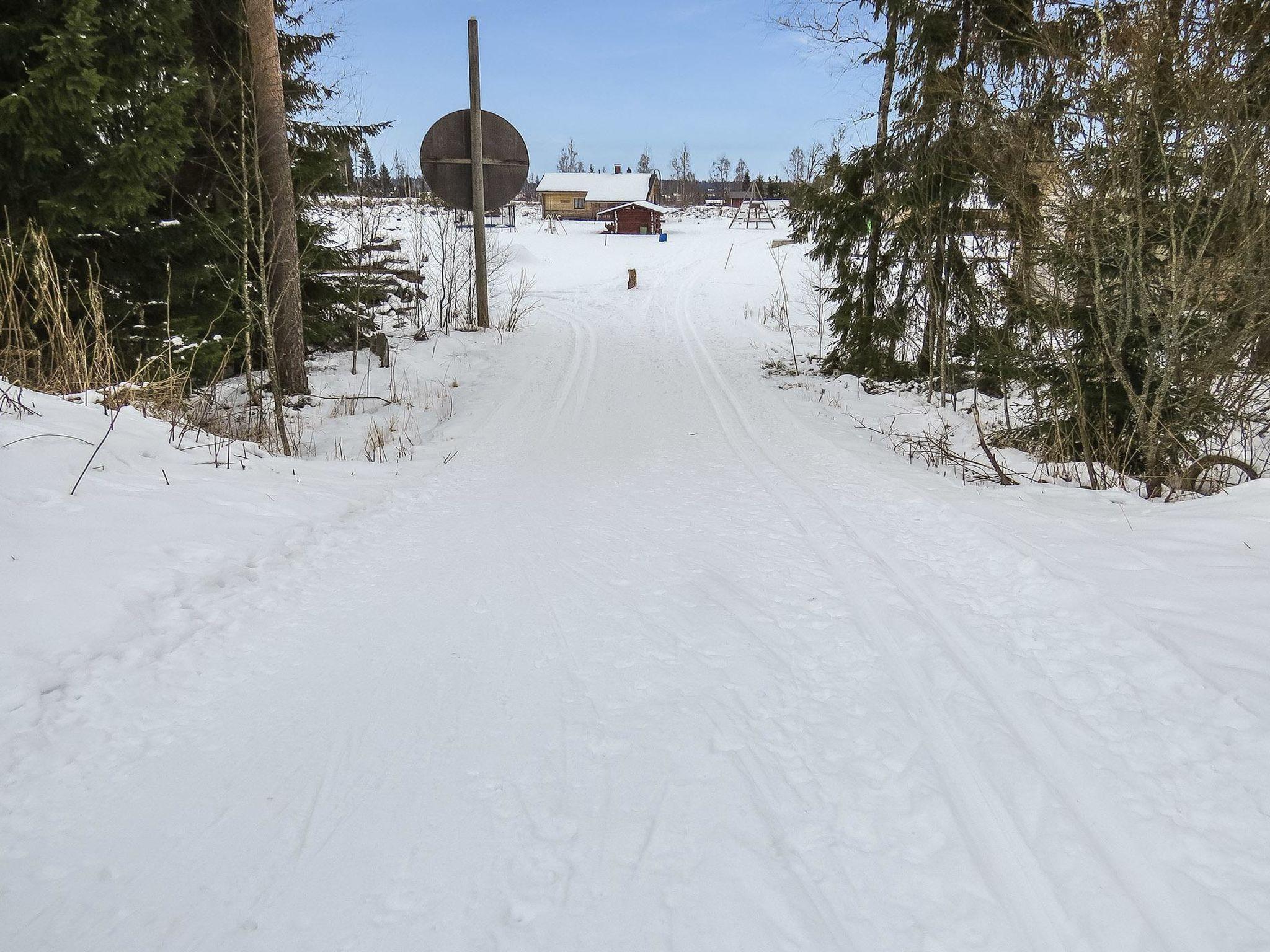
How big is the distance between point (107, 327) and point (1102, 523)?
842cm

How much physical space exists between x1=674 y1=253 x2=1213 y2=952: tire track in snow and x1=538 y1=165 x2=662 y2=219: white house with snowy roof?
65.0 metres

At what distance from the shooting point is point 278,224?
8031 mm

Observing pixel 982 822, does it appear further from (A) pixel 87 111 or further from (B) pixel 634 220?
(B) pixel 634 220

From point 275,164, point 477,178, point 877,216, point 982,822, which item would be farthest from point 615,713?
point 477,178

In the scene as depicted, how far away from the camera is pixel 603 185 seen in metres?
68.8

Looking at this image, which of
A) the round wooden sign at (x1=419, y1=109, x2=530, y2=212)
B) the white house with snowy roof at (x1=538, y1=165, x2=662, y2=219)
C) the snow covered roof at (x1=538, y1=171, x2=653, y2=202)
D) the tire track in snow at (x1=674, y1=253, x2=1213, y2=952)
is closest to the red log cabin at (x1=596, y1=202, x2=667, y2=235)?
the snow covered roof at (x1=538, y1=171, x2=653, y2=202)

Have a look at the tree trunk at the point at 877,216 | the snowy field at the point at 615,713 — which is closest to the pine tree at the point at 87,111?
the snowy field at the point at 615,713

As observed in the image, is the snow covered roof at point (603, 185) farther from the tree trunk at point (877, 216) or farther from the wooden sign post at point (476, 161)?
the tree trunk at point (877, 216)

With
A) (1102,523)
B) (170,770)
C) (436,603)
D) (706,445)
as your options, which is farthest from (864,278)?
(170,770)

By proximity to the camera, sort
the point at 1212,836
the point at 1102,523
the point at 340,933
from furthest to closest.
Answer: the point at 1102,523, the point at 1212,836, the point at 340,933

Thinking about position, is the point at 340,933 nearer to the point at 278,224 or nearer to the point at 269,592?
the point at 269,592

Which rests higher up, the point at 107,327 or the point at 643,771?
the point at 107,327

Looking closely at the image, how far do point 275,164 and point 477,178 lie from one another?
5.81 meters

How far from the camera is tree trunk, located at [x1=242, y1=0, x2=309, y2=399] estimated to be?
7.64 meters
